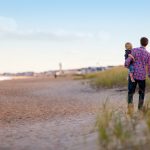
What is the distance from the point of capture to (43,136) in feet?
30.5

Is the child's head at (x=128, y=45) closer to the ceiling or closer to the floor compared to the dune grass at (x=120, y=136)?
closer to the ceiling

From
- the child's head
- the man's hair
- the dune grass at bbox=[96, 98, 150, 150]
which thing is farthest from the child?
the dune grass at bbox=[96, 98, 150, 150]

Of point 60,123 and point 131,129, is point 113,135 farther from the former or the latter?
point 60,123

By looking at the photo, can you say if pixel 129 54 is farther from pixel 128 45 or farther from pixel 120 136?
pixel 120 136

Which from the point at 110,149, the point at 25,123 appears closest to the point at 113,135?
the point at 110,149

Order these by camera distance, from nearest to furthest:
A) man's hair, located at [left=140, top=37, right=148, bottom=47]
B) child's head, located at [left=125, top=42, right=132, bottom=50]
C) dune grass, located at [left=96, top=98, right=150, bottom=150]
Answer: dune grass, located at [left=96, top=98, right=150, bottom=150] < man's hair, located at [left=140, top=37, right=148, bottom=47] < child's head, located at [left=125, top=42, right=132, bottom=50]

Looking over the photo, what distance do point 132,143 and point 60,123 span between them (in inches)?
174

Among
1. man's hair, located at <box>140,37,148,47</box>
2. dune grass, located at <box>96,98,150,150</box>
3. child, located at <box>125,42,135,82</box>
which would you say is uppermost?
man's hair, located at <box>140,37,148,47</box>

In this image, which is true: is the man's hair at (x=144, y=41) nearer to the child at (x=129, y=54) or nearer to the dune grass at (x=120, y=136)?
the child at (x=129, y=54)

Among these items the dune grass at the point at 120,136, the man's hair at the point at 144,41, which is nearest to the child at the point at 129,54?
the man's hair at the point at 144,41

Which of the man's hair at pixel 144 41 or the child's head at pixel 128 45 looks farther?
Answer: the child's head at pixel 128 45

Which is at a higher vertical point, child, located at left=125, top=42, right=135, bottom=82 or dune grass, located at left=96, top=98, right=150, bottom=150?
child, located at left=125, top=42, right=135, bottom=82

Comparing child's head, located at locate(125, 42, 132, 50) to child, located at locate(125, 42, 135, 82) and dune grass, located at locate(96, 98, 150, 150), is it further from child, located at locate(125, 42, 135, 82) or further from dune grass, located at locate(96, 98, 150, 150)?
dune grass, located at locate(96, 98, 150, 150)

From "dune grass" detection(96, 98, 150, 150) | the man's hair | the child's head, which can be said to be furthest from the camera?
the child's head
